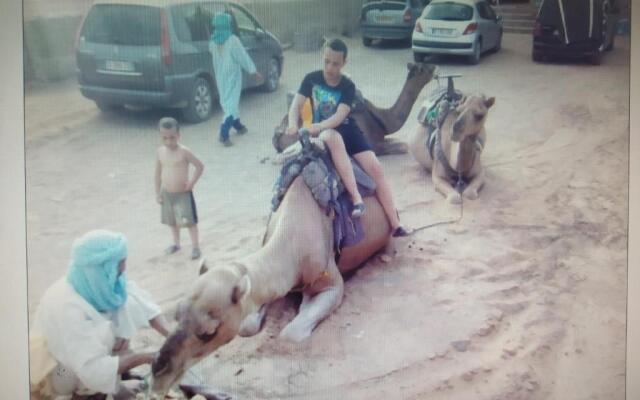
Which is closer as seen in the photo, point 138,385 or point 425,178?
point 138,385

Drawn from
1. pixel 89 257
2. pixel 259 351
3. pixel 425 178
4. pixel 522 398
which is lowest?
pixel 522 398

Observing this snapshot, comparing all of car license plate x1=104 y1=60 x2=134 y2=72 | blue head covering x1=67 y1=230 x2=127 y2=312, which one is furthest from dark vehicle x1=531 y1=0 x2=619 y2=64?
blue head covering x1=67 y1=230 x2=127 y2=312

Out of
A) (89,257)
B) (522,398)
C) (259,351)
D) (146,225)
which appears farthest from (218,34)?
(522,398)

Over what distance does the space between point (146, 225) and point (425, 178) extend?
102cm

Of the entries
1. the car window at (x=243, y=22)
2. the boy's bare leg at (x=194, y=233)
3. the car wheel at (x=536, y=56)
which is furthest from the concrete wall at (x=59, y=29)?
the car wheel at (x=536, y=56)

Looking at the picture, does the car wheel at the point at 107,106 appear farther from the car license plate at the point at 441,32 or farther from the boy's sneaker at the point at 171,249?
the car license plate at the point at 441,32

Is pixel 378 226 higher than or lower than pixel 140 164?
lower

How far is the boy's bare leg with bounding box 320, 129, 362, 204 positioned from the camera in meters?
2.82

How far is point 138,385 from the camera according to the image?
2676mm

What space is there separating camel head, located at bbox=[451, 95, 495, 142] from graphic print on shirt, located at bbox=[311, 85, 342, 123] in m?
0.47

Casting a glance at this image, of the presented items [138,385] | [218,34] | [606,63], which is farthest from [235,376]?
[606,63]

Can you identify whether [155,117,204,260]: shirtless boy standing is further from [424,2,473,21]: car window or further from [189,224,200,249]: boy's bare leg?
[424,2,473,21]: car window

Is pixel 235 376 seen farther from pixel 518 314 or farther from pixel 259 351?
pixel 518 314

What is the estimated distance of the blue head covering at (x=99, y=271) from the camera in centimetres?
263
